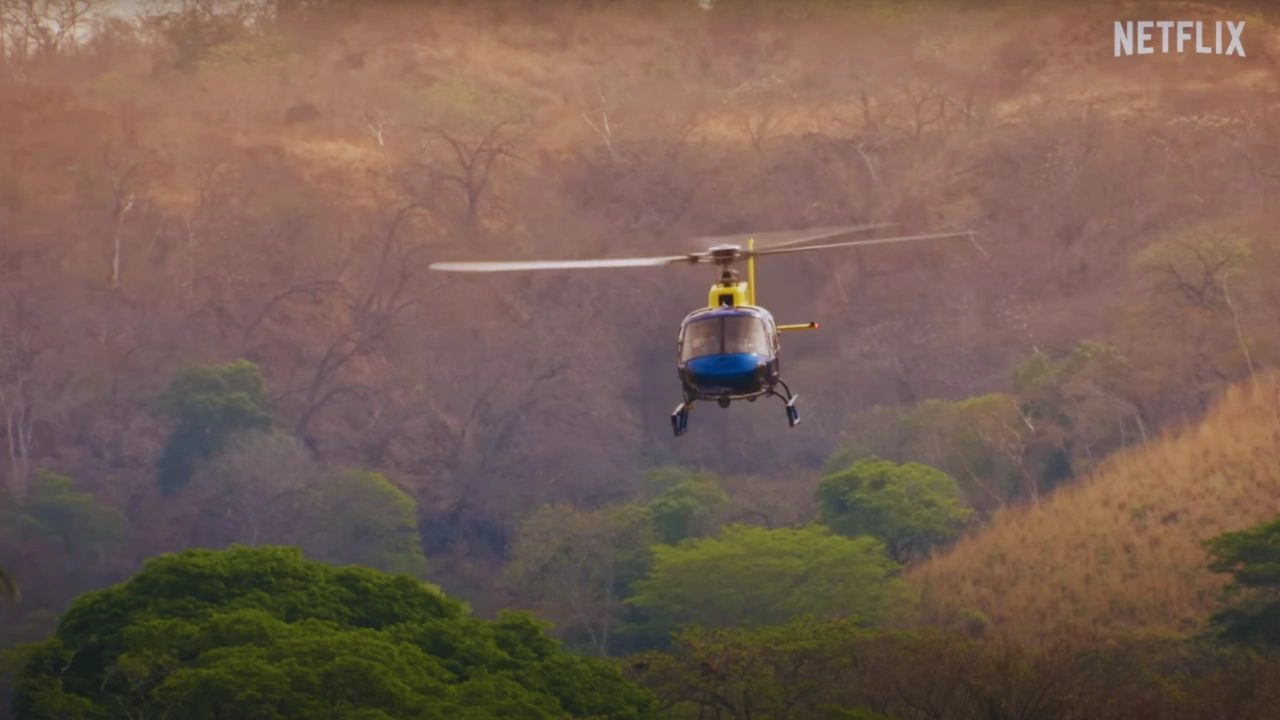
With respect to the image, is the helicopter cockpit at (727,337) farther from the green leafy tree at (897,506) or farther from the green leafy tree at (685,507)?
the green leafy tree at (685,507)

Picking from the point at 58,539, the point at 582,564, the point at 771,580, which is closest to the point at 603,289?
the point at 582,564

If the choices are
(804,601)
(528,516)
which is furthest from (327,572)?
(528,516)

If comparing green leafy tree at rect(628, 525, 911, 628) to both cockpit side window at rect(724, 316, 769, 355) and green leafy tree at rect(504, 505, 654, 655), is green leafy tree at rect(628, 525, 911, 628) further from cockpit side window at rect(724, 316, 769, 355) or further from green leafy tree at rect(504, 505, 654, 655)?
cockpit side window at rect(724, 316, 769, 355)

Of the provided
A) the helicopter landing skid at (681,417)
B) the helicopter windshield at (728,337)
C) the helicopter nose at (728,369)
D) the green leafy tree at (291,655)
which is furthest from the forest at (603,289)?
the helicopter nose at (728,369)

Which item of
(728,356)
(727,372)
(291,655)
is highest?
(728,356)

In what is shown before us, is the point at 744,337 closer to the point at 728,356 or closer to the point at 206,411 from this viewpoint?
the point at 728,356

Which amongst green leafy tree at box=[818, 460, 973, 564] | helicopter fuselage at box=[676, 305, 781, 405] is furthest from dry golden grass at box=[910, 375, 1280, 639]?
helicopter fuselage at box=[676, 305, 781, 405]
